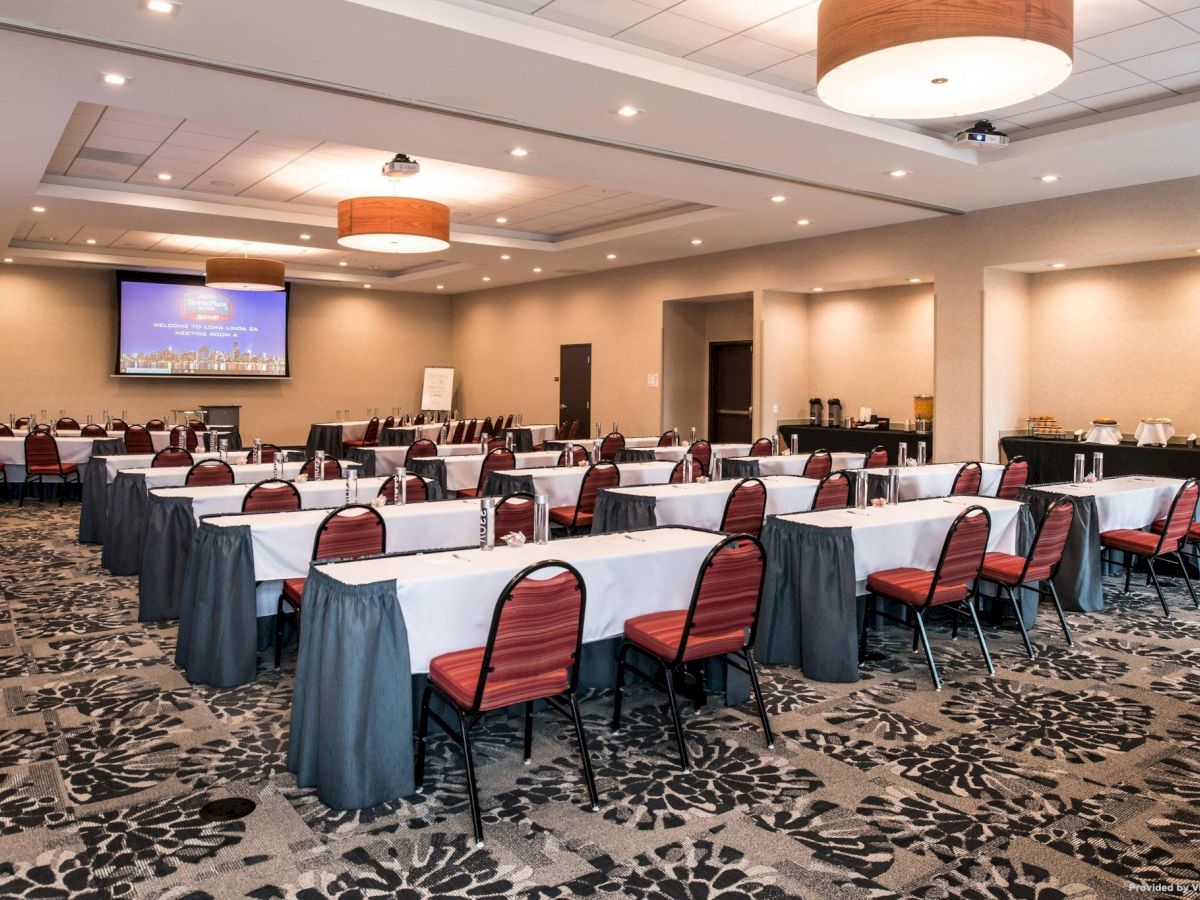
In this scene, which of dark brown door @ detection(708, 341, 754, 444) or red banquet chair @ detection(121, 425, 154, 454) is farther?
dark brown door @ detection(708, 341, 754, 444)

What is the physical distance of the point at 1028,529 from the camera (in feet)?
20.5

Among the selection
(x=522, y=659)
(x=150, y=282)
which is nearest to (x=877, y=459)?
(x=522, y=659)

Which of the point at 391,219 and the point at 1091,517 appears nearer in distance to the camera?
the point at 1091,517

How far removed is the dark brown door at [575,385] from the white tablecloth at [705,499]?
370 inches

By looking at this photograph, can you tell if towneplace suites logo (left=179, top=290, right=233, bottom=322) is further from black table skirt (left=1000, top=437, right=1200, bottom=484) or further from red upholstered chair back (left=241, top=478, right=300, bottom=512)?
black table skirt (left=1000, top=437, right=1200, bottom=484)

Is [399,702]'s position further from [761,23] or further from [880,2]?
[761,23]

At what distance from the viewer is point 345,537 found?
4730 mm

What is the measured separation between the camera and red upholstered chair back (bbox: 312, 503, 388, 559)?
4.64 m

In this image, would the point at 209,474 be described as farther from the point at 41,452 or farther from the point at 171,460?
the point at 41,452

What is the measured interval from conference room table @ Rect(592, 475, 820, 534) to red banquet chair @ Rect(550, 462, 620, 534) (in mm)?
750

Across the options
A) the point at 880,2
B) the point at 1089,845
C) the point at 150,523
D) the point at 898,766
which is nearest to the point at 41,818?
the point at 150,523

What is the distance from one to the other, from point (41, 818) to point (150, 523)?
2.88 metres

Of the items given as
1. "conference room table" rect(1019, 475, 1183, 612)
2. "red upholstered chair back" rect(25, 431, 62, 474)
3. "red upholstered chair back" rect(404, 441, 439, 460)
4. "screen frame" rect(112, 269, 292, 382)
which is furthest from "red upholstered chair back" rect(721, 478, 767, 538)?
"screen frame" rect(112, 269, 292, 382)

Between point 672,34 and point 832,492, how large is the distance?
3.65 meters
